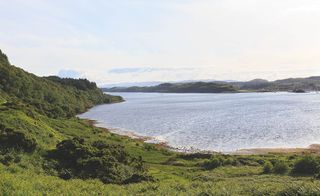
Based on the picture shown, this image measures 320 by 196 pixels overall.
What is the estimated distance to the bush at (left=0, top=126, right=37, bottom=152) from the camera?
31939mm

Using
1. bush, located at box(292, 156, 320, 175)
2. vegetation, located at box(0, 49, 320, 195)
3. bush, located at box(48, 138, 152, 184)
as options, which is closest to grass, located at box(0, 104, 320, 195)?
vegetation, located at box(0, 49, 320, 195)

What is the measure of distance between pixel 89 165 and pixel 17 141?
6423 millimetres

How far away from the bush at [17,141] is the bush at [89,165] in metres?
1.97

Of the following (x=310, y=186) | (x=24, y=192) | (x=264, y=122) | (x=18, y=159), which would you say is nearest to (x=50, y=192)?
(x=24, y=192)

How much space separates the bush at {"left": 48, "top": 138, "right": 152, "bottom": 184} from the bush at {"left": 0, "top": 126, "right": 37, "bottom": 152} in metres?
1.97

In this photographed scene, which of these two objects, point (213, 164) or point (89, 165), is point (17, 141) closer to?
point (89, 165)

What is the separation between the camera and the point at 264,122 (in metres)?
118

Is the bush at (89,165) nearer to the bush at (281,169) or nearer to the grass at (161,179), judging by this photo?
the grass at (161,179)

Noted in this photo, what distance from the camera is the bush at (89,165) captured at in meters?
30.9

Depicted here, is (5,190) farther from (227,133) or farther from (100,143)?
(227,133)

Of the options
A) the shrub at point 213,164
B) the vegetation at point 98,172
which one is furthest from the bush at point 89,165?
the shrub at point 213,164

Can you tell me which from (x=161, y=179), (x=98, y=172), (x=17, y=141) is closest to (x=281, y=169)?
(x=161, y=179)

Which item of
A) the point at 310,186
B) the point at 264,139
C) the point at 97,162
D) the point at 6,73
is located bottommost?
the point at 264,139

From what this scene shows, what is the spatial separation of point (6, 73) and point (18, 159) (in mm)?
106139
